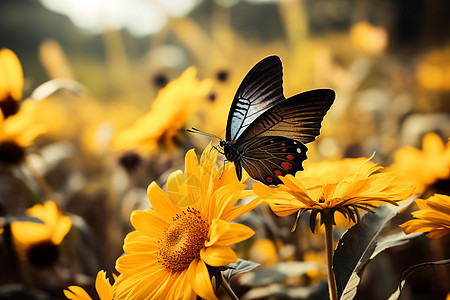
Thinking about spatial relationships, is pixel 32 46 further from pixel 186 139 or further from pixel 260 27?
pixel 186 139

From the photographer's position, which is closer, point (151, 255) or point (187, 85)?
point (151, 255)

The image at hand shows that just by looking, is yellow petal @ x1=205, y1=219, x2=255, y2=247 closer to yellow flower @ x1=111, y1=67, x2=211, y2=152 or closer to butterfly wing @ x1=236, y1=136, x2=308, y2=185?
butterfly wing @ x1=236, y1=136, x2=308, y2=185

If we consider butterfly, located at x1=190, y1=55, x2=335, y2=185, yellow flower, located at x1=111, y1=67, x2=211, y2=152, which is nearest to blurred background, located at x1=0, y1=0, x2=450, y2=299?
yellow flower, located at x1=111, y1=67, x2=211, y2=152

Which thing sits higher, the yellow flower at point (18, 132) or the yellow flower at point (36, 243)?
the yellow flower at point (18, 132)

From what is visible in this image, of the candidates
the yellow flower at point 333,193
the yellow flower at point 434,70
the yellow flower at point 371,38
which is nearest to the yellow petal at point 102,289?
the yellow flower at point 333,193

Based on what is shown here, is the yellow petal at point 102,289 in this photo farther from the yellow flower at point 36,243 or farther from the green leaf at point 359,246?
the yellow flower at point 36,243

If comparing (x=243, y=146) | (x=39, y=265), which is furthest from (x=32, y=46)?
(x=243, y=146)
